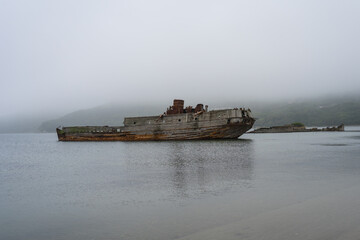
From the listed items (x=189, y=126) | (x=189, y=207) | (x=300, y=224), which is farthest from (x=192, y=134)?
(x=300, y=224)

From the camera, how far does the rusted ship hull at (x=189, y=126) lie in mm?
45344

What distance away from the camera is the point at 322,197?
32.3 feet

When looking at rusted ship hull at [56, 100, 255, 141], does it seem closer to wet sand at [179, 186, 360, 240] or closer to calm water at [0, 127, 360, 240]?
calm water at [0, 127, 360, 240]

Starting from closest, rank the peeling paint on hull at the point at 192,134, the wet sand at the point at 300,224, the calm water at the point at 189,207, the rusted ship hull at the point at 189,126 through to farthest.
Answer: the wet sand at the point at 300,224 → the calm water at the point at 189,207 → the rusted ship hull at the point at 189,126 → the peeling paint on hull at the point at 192,134

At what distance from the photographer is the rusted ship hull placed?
45.3 m

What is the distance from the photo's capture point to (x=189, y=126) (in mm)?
47844

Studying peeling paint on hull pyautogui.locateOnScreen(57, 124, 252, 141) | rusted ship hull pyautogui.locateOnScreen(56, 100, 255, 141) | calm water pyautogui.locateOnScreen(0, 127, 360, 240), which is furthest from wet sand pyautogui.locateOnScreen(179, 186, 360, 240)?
peeling paint on hull pyautogui.locateOnScreen(57, 124, 252, 141)

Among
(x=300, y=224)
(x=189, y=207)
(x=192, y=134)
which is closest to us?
(x=300, y=224)

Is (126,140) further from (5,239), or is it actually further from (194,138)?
(5,239)

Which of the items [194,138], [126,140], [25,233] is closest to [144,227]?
[25,233]

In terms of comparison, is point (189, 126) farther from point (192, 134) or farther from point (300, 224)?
point (300, 224)

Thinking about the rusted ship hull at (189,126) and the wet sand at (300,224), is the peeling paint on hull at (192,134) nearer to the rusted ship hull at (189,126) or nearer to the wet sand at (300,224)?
the rusted ship hull at (189,126)

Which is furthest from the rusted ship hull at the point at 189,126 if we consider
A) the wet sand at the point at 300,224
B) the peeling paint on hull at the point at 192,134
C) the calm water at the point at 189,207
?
the wet sand at the point at 300,224

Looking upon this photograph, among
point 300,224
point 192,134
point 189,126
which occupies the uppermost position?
point 189,126
